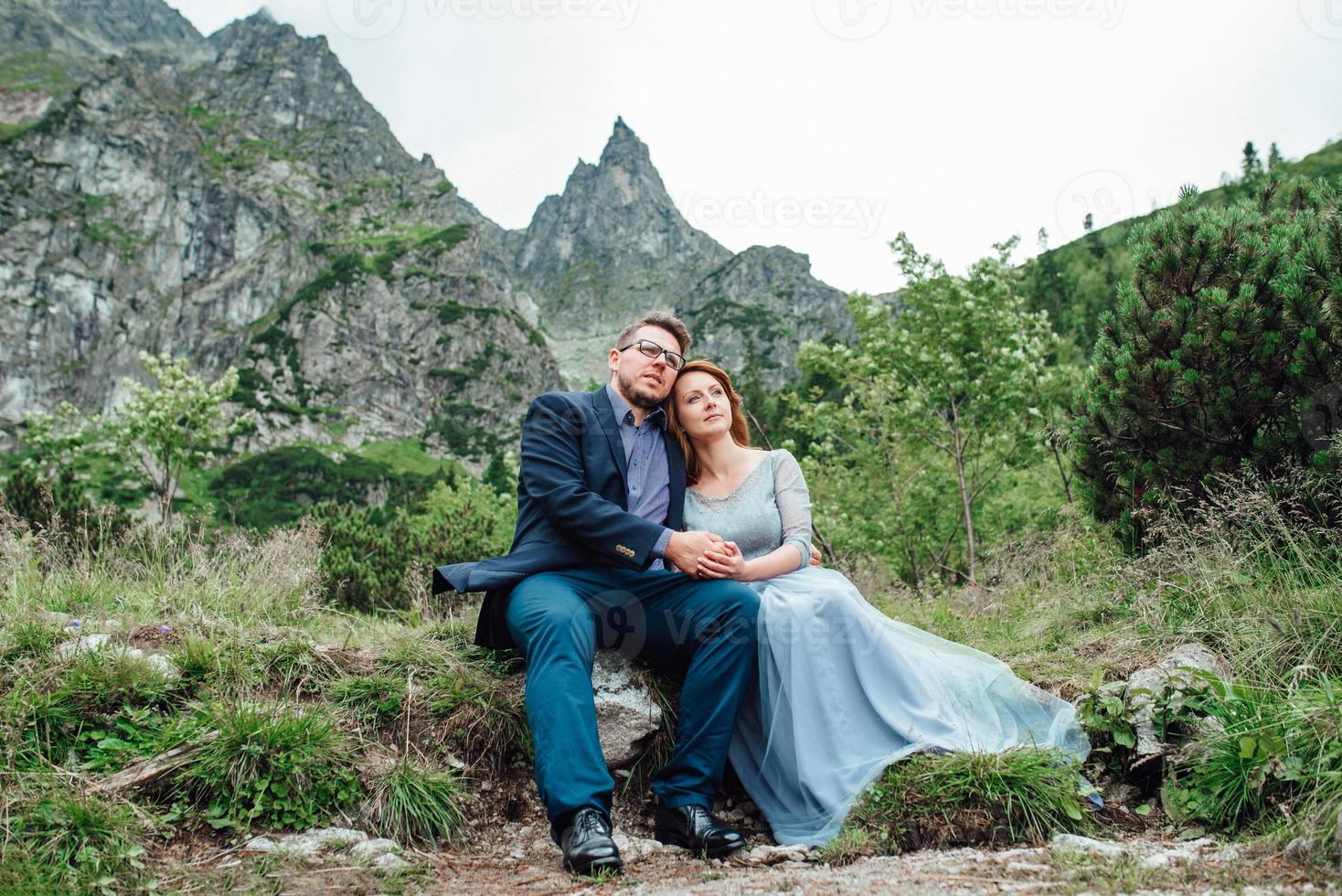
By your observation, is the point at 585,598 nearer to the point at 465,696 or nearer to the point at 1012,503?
the point at 465,696

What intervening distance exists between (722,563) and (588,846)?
1438 millimetres

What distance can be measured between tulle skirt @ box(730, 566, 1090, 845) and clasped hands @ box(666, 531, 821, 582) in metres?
0.25

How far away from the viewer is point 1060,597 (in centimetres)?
572

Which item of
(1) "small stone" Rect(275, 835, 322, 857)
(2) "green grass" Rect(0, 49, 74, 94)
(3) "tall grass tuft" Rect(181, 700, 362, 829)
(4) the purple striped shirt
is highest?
(2) "green grass" Rect(0, 49, 74, 94)

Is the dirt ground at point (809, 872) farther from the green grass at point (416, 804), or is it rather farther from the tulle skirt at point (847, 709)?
the tulle skirt at point (847, 709)

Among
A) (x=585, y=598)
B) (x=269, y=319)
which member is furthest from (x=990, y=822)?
(x=269, y=319)

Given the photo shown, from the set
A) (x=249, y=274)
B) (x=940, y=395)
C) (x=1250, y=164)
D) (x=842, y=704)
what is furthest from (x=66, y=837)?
(x=249, y=274)

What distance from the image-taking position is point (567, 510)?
12.5 feet

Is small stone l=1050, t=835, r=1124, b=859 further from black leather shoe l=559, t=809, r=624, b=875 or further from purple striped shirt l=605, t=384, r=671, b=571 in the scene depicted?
purple striped shirt l=605, t=384, r=671, b=571

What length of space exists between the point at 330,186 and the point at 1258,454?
172 meters

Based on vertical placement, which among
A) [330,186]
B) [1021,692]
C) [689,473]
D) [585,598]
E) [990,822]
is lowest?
[990,822]

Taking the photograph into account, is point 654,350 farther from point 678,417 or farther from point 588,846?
point 588,846

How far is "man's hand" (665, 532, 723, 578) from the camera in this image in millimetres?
3775

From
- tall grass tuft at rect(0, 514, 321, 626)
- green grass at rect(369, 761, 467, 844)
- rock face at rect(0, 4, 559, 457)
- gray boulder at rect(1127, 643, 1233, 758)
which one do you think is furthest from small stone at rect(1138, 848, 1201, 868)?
rock face at rect(0, 4, 559, 457)
